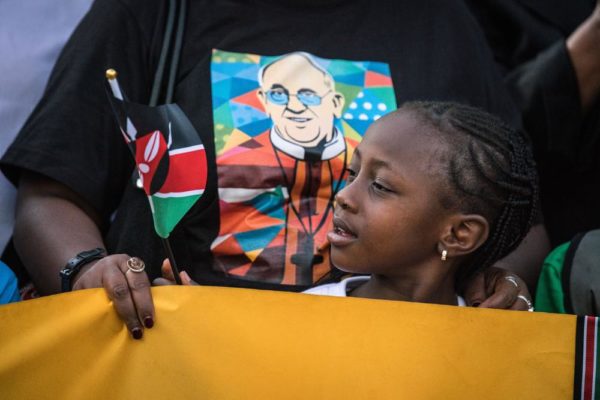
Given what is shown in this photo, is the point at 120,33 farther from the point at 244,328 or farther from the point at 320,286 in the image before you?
the point at 244,328

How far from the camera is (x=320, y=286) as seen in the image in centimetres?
187

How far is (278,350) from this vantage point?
4.64 feet

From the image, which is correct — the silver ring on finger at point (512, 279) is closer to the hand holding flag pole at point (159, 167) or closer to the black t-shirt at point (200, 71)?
the black t-shirt at point (200, 71)

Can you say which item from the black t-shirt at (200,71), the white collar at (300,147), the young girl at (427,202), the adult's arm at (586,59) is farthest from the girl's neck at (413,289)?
the adult's arm at (586,59)

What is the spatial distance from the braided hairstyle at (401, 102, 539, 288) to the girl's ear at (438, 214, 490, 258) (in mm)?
19

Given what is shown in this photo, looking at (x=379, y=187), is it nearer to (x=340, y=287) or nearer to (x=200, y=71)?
(x=340, y=287)

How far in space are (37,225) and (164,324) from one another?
A: 539mm

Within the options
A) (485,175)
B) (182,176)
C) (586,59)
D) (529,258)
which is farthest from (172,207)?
(586,59)

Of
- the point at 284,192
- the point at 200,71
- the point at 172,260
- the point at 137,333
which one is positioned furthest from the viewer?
the point at 200,71

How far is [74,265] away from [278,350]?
45 centimetres

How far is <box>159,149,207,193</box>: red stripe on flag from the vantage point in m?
1.47

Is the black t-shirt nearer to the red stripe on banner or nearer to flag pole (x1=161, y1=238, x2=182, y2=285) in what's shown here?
flag pole (x1=161, y1=238, x2=182, y2=285)

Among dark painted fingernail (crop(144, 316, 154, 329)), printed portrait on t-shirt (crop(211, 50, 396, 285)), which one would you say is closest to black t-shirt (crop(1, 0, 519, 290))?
printed portrait on t-shirt (crop(211, 50, 396, 285))

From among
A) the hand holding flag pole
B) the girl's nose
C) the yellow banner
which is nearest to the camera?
the yellow banner
